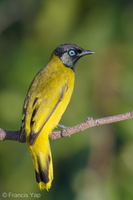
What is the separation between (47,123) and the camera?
20.4ft

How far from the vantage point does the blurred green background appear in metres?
6.58

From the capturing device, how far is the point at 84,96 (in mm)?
7336

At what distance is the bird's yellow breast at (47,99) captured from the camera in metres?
6.09

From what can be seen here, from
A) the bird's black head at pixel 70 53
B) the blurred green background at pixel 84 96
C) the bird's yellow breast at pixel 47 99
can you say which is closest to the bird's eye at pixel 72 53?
the bird's black head at pixel 70 53

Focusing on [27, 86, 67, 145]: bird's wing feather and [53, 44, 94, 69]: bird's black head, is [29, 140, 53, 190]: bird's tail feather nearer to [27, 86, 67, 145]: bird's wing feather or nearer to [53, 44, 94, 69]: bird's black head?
[27, 86, 67, 145]: bird's wing feather

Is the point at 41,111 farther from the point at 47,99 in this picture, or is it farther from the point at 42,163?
the point at 42,163

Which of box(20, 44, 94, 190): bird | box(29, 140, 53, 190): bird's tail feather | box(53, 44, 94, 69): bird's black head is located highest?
box(53, 44, 94, 69): bird's black head

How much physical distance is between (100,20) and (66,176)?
205 cm

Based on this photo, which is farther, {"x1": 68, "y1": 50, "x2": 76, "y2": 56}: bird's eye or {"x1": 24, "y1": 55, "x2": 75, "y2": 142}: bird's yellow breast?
{"x1": 68, "y1": 50, "x2": 76, "y2": 56}: bird's eye

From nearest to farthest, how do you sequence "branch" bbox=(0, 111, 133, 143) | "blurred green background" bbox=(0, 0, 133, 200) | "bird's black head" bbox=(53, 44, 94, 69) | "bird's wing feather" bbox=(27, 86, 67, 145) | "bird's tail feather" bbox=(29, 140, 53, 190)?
"branch" bbox=(0, 111, 133, 143) < "bird's wing feather" bbox=(27, 86, 67, 145) < "bird's tail feather" bbox=(29, 140, 53, 190) < "blurred green background" bbox=(0, 0, 133, 200) < "bird's black head" bbox=(53, 44, 94, 69)

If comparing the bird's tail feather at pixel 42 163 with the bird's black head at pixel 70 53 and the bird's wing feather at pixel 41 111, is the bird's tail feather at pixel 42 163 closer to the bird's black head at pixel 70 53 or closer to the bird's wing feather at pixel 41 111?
the bird's wing feather at pixel 41 111

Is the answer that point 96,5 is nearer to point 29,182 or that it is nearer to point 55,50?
point 55,50

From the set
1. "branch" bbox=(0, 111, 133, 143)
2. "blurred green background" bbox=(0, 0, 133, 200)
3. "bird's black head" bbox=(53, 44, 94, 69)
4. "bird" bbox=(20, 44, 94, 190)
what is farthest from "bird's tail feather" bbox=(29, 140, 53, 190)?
"bird's black head" bbox=(53, 44, 94, 69)

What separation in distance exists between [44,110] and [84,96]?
3.90 ft
